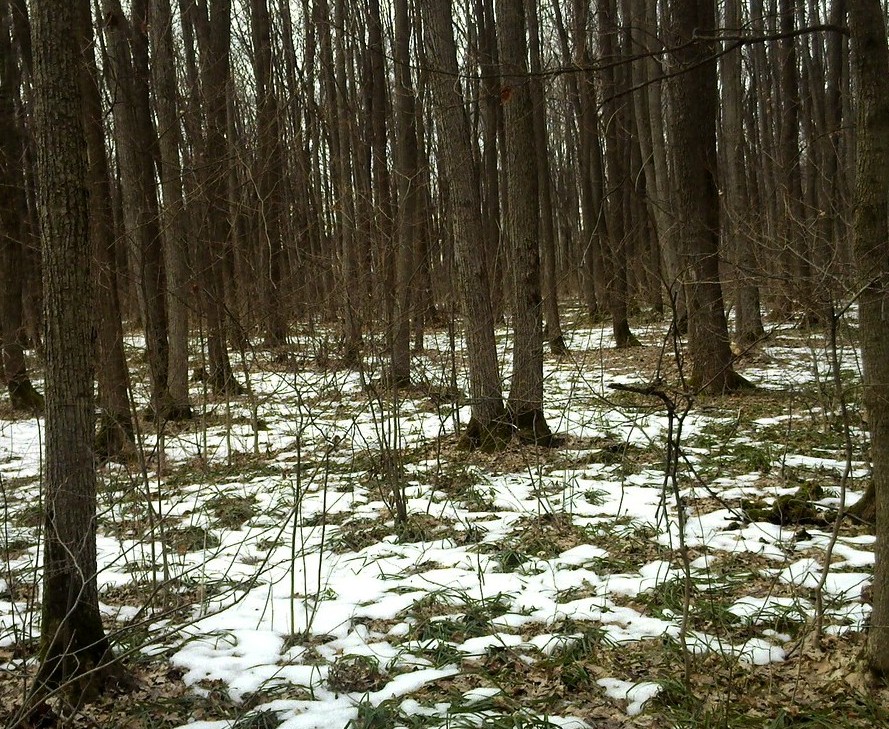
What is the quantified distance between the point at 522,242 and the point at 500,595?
4517 mm

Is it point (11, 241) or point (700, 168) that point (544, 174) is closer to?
point (700, 168)

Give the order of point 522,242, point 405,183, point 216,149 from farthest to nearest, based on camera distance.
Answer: point 216,149 < point 405,183 < point 522,242

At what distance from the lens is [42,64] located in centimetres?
326

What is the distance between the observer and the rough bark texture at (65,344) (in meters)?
3.29

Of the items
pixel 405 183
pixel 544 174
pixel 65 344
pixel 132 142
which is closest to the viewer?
pixel 65 344

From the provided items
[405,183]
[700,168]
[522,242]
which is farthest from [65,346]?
[405,183]

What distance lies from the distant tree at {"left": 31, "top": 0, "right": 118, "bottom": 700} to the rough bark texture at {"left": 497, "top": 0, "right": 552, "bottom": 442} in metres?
4.81

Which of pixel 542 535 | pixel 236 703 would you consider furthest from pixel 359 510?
pixel 236 703

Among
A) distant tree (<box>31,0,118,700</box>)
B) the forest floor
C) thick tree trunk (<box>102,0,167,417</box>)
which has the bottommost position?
the forest floor

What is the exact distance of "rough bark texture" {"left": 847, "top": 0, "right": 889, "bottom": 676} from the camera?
2941 millimetres

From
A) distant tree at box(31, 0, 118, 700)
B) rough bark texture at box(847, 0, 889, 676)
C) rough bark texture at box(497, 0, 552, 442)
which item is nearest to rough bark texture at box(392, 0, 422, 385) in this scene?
rough bark texture at box(497, 0, 552, 442)

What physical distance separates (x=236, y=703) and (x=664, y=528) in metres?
3.15

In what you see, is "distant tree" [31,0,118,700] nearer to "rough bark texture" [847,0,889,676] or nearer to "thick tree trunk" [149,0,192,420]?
"rough bark texture" [847,0,889,676]

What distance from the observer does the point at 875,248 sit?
304 centimetres
